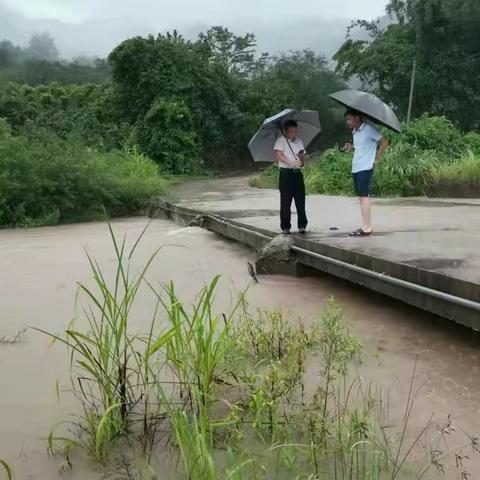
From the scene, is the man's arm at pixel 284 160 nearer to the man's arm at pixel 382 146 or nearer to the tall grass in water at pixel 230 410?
the man's arm at pixel 382 146

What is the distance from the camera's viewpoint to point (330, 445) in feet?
9.85

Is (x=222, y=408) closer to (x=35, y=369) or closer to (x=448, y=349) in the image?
(x=35, y=369)

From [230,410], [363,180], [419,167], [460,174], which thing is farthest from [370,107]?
[419,167]

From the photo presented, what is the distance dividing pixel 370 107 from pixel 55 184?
9059 millimetres

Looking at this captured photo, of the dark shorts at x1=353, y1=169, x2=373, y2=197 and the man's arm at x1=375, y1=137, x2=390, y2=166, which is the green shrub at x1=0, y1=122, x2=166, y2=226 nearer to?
the dark shorts at x1=353, y1=169, x2=373, y2=197

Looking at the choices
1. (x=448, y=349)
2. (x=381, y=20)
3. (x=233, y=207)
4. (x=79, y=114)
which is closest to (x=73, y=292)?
(x=448, y=349)

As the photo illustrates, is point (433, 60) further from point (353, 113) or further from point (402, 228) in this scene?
point (353, 113)

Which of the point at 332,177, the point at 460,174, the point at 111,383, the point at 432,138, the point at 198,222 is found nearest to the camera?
the point at 111,383

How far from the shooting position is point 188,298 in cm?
605

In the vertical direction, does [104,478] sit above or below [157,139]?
below

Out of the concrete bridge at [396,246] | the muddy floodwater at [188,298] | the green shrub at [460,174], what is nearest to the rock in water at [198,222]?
the concrete bridge at [396,246]

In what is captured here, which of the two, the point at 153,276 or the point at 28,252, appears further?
the point at 28,252

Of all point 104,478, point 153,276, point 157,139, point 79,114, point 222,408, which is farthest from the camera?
point 79,114

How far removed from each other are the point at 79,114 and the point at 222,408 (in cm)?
2802
